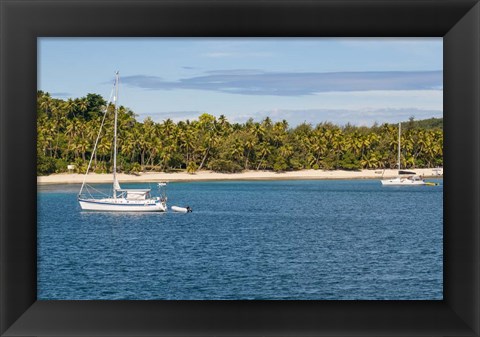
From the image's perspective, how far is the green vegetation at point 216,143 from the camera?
32938mm

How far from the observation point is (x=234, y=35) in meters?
2.07

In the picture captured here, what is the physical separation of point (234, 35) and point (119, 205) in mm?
25203

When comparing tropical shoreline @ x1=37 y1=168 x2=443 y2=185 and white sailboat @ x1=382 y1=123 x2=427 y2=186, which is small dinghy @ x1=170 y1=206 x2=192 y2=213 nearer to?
tropical shoreline @ x1=37 y1=168 x2=443 y2=185

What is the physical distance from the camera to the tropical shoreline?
109 feet

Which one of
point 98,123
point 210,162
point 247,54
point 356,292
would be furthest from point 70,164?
point 356,292

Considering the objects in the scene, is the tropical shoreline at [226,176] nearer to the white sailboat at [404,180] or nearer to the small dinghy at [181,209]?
the white sailboat at [404,180]

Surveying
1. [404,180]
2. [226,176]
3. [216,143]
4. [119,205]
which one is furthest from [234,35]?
[404,180]

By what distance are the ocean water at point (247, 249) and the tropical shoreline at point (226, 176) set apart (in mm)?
725

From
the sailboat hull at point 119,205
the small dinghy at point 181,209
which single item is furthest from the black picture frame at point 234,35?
the small dinghy at point 181,209

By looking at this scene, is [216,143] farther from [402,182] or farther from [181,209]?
[402,182]

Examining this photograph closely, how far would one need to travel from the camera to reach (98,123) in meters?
34.0

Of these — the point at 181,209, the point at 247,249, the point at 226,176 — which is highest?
the point at 226,176

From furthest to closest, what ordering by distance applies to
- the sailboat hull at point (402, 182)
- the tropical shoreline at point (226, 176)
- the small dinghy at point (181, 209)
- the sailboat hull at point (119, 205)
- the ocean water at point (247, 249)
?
1. the sailboat hull at point (402, 182)
2. the tropical shoreline at point (226, 176)
3. the small dinghy at point (181, 209)
4. the sailboat hull at point (119, 205)
5. the ocean water at point (247, 249)
